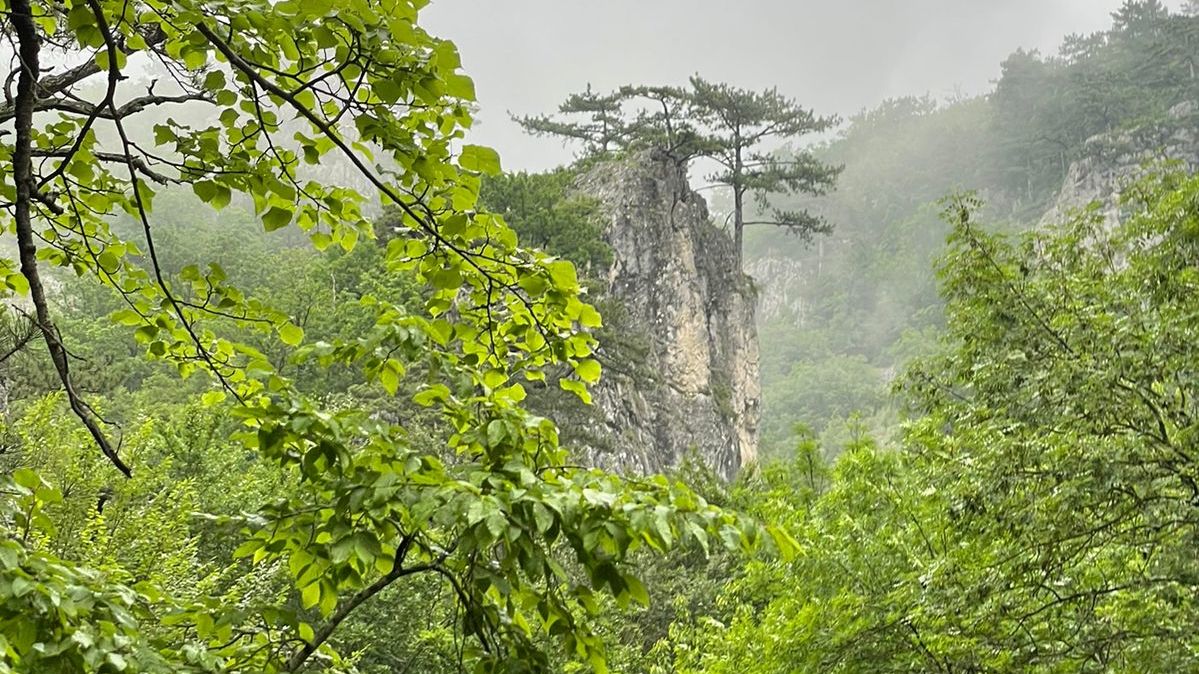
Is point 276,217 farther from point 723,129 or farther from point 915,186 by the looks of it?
point 915,186

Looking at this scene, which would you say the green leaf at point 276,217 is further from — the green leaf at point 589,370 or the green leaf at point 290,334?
the green leaf at point 589,370

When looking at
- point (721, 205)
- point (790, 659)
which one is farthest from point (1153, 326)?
point (721, 205)

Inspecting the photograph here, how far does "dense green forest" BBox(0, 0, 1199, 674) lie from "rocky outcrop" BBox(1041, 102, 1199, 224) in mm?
45871

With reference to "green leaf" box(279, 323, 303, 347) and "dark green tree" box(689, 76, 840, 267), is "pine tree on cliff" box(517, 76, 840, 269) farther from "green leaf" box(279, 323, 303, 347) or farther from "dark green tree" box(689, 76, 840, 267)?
"green leaf" box(279, 323, 303, 347)

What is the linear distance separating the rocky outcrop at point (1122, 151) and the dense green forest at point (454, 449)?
45871 millimetres

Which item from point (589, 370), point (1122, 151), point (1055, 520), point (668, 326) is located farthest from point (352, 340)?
point (1122, 151)

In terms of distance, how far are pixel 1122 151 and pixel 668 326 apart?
1462 inches

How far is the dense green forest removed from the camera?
1.89 m

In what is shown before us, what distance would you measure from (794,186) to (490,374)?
35612 millimetres

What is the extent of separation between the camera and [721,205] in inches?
4230

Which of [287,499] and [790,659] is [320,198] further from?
[790,659]

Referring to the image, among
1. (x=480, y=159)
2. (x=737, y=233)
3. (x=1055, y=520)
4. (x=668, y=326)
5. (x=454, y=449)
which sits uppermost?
(x=737, y=233)

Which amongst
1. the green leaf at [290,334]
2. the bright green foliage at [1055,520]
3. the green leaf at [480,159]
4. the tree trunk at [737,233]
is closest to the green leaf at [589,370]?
the green leaf at [480,159]

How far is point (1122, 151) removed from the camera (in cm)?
5234
